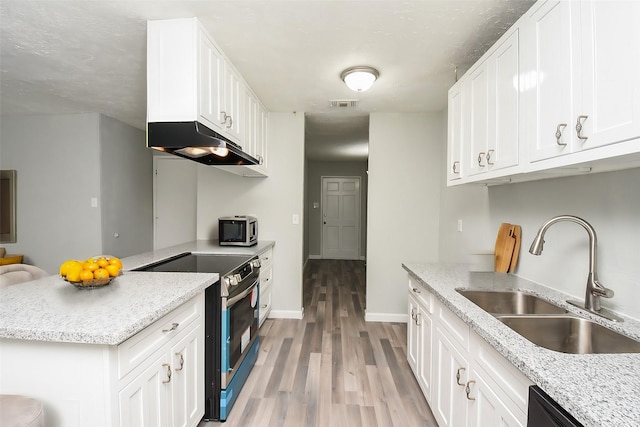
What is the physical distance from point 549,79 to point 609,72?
0.29m

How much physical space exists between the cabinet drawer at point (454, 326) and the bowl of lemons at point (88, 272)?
5.44ft

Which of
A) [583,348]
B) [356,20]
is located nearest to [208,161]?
[356,20]

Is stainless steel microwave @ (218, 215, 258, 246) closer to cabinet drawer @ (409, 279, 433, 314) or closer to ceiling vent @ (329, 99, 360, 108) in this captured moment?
ceiling vent @ (329, 99, 360, 108)

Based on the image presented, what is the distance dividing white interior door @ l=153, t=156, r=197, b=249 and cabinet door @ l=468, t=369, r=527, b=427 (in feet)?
16.2

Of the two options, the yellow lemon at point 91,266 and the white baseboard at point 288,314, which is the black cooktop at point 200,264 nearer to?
the yellow lemon at point 91,266

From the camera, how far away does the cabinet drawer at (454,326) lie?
140 cm

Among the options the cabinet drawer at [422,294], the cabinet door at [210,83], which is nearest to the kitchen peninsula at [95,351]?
the cabinet door at [210,83]

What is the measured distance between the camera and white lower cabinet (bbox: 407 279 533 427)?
1.04 metres

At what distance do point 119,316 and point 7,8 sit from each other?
1.93 m

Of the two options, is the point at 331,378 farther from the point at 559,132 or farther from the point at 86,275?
the point at 559,132

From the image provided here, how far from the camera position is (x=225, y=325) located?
1.92m

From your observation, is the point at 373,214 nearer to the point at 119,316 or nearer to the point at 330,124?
the point at 330,124

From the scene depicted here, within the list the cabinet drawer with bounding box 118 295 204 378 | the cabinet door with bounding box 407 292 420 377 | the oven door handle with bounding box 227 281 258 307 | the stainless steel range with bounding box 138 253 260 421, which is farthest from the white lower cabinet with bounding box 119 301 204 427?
the cabinet door with bounding box 407 292 420 377

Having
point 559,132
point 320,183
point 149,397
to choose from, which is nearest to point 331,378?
point 149,397
